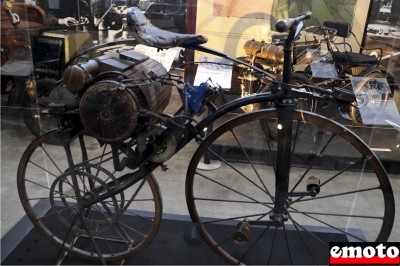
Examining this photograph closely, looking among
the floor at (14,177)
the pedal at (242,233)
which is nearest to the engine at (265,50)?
the floor at (14,177)

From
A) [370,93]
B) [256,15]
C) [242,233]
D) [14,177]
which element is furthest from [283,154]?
[14,177]

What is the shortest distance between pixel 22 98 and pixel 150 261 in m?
2.41

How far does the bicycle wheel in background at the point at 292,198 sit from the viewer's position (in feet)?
5.71

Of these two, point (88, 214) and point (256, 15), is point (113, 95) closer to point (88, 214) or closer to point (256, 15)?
point (88, 214)

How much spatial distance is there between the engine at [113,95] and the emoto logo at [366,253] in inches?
41.5

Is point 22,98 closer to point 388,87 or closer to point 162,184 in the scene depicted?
point 162,184

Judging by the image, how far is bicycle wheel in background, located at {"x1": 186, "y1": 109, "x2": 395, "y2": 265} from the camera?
1.74 m

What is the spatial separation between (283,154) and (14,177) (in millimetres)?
2173

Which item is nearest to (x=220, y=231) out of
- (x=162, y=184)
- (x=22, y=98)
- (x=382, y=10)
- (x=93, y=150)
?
(x=162, y=184)

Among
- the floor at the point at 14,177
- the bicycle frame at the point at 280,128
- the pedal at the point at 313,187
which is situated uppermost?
the bicycle frame at the point at 280,128

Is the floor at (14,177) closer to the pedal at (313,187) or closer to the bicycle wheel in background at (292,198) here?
the bicycle wheel in background at (292,198)

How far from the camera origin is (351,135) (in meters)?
1.61

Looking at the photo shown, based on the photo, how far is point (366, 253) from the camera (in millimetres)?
1714

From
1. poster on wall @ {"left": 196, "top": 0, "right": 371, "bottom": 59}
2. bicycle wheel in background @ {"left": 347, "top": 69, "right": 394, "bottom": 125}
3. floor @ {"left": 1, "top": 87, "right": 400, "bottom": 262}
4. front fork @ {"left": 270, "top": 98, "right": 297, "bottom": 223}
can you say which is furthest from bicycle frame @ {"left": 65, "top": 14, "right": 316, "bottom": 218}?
poster on wall @ {"left": 196, "top": 0, "right": 371, "bottom": 59}
